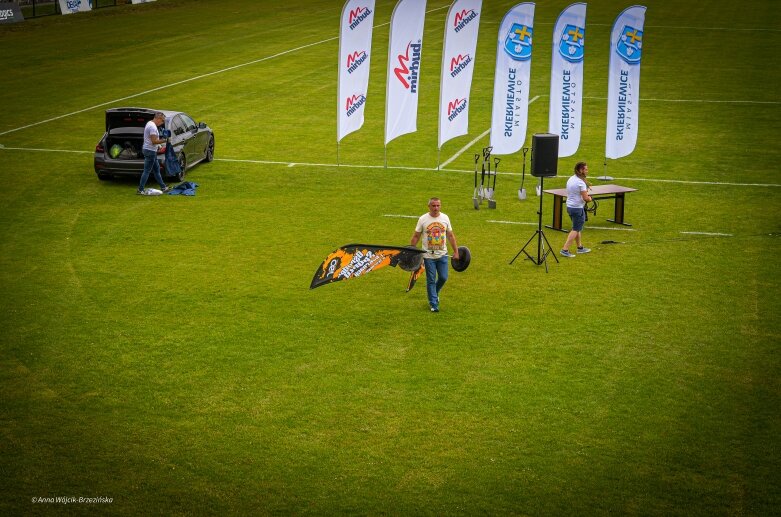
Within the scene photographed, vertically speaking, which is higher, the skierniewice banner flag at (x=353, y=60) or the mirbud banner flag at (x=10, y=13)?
the mirbud banner flag at (x=10, y=13)

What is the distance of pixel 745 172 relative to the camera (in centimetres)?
2567

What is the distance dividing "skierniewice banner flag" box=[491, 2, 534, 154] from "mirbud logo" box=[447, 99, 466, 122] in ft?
4.19

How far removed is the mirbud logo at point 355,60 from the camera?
24.7 metres

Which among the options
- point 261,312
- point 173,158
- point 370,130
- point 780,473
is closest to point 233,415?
point 261,312

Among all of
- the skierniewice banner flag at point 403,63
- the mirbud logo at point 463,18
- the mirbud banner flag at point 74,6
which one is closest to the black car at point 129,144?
the skierniewice banner flag at point 403,63

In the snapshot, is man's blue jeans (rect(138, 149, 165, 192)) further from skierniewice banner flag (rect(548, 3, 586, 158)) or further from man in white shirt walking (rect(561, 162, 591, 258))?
man in white shirt walking (rect(561, 162, 591, 258))

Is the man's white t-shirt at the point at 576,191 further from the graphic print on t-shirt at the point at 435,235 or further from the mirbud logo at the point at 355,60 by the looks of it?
the mirbud logo at the point at 355,60

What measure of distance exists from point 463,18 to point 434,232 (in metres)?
10.6

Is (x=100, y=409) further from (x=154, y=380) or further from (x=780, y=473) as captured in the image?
(x=780, y=473)

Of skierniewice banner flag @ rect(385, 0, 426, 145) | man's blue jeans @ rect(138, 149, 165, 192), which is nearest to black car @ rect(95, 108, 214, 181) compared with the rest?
man's blue jeans @ rect(138, 149, 165, 192)

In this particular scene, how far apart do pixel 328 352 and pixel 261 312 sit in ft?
6.89

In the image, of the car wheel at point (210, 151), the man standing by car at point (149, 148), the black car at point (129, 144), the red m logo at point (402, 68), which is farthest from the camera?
the car wheel at point (210, 151)

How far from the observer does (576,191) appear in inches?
734

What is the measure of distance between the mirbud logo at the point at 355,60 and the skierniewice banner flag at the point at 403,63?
2.38 ft
